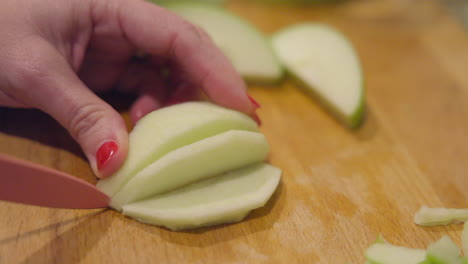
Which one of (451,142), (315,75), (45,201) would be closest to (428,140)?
(451,142)

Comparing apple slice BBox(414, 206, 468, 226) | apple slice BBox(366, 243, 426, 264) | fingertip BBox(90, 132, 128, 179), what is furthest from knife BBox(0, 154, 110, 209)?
apple slice BBox(414, 206, 468, 226)

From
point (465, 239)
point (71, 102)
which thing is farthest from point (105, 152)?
point (465, 239)

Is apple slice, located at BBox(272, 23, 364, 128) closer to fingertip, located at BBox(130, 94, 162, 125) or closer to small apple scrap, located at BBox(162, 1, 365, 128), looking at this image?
small apple scrap, located at BBox(162, 1, 365, 128)

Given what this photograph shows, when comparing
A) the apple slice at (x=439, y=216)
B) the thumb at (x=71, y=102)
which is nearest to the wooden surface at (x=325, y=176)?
the apple slice at (x=439, y=216)

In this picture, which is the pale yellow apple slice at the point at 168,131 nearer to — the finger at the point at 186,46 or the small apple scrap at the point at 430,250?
the finger at the point at 186,46

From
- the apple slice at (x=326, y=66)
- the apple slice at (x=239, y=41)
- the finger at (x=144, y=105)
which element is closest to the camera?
the finger at (x=144, y=105)

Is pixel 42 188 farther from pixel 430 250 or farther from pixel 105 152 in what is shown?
pixel 430 250
